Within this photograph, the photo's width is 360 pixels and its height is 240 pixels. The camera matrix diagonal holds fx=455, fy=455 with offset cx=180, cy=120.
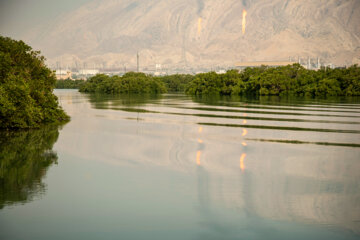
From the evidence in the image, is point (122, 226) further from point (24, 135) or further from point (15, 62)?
point (15, 62)

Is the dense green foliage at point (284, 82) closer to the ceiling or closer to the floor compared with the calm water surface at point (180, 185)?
closer to the ceiling

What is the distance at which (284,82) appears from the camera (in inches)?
3137

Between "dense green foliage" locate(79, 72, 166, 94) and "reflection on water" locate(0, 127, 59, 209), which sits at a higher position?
"dense green foliage" locate(79, 72, 166, 94)

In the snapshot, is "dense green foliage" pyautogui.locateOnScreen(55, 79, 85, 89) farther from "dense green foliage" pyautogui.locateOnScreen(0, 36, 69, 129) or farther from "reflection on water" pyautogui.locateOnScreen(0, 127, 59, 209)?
"reflection on water" pyautogui.locateOnScreen(0, 127, 59, 209)

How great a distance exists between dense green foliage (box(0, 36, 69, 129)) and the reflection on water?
110 centimetres

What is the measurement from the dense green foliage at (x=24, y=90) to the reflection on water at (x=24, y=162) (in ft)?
3.62

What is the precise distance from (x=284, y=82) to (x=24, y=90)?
198 feet

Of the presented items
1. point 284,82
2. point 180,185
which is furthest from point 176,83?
point 180,185

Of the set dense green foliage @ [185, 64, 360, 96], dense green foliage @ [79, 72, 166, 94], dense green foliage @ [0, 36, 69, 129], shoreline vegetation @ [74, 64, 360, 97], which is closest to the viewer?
dense green foliage @ [0, 36, 69, 129]

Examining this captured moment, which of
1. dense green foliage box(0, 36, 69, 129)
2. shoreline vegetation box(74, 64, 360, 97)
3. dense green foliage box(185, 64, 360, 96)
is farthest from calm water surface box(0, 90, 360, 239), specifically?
shoreline vegetation box(74, 64, 360, 97)

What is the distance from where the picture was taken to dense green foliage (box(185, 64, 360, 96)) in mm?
74438

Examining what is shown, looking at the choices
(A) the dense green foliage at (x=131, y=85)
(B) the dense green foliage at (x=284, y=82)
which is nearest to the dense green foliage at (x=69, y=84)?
(A) the dense green foliage at (x=131, y=85)

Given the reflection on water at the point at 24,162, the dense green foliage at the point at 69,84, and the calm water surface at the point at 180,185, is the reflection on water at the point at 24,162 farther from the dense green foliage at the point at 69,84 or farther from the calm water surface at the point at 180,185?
the dense green foliage at the point at 69,84

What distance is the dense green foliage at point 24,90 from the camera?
25.7 metres
